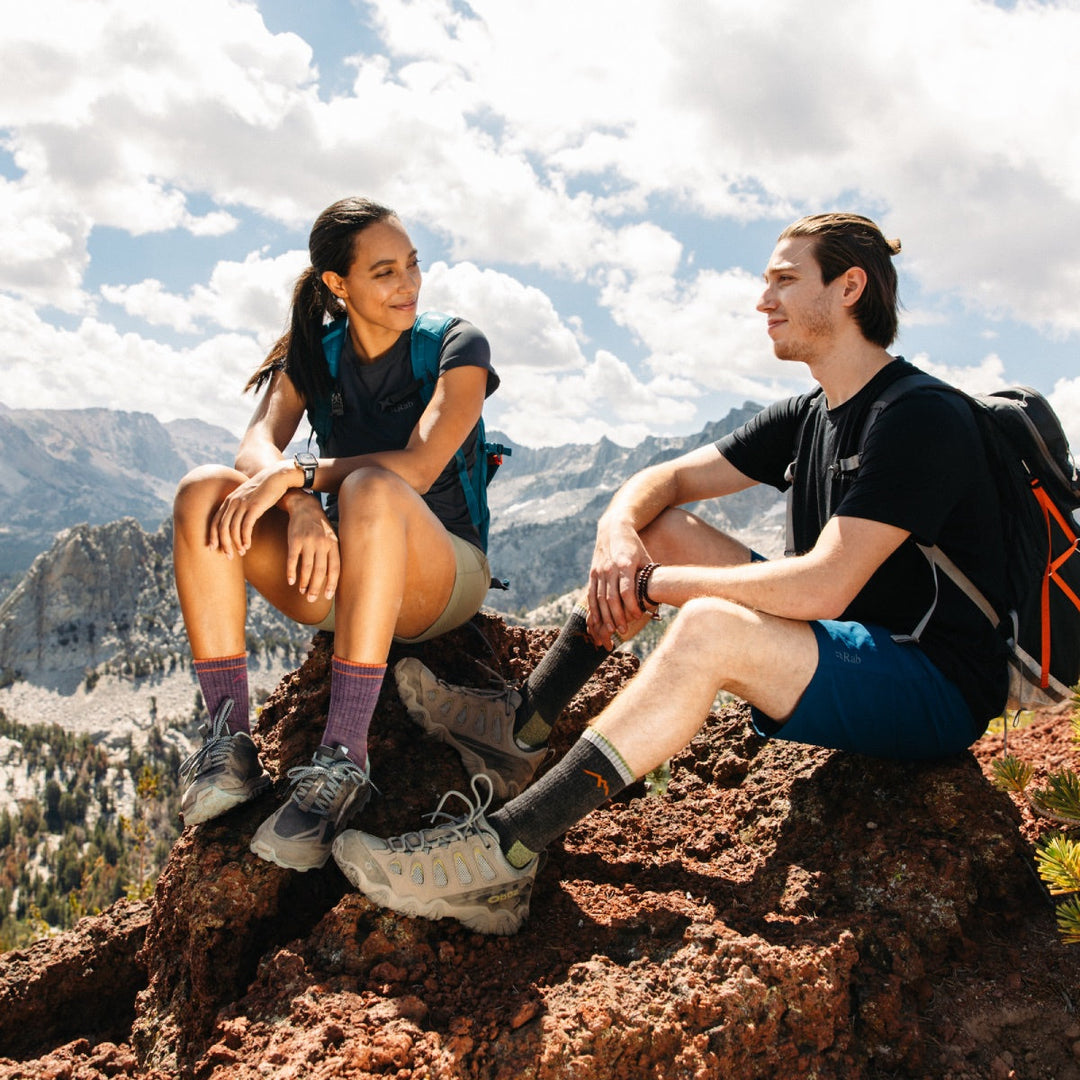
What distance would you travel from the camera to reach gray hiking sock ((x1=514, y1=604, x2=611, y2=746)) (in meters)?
4.31

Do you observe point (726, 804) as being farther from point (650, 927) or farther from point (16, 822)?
point (16, 822)

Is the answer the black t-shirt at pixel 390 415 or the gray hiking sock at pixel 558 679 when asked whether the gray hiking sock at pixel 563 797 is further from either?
the black t-shirt at pixel 390 415

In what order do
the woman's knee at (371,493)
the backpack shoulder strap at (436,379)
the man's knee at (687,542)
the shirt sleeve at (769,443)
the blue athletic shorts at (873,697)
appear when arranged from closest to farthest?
the blue athletic shorts at (873,697) → the woman's knee at (371,493) → the man's knee at (687,542) → the shirt sleeve at (769,443) → the backpack shoulder strap at (436,379)

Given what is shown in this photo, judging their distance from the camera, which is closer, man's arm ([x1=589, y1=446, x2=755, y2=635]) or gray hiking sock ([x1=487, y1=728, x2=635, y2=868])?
gray hiking sock ([x1=487, y1=728, x2=635, y2=868])

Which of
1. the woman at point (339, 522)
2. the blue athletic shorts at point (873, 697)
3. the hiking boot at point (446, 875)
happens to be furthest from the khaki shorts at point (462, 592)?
the blue athletic shorts at point (873, 697)

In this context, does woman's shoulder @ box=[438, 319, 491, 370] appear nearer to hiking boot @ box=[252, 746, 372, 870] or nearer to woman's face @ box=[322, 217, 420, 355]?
woman's face @ box=[322, 217, 420, 355]

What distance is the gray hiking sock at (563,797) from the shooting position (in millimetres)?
3268

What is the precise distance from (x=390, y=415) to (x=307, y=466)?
111cm

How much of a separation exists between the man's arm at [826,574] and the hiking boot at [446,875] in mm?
1611

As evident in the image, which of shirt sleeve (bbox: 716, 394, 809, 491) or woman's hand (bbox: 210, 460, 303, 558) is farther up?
shirt sleeve (bbox: 716, 394, 809, 491)

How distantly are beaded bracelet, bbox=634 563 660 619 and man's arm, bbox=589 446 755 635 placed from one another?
2 cm

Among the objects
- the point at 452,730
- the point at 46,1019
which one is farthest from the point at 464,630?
the point at 46,1019

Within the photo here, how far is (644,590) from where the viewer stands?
397cm

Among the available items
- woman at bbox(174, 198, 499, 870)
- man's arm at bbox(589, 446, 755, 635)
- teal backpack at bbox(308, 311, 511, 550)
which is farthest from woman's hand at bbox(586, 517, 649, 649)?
teal backpack at bbox(308, 311, 511, 550)
